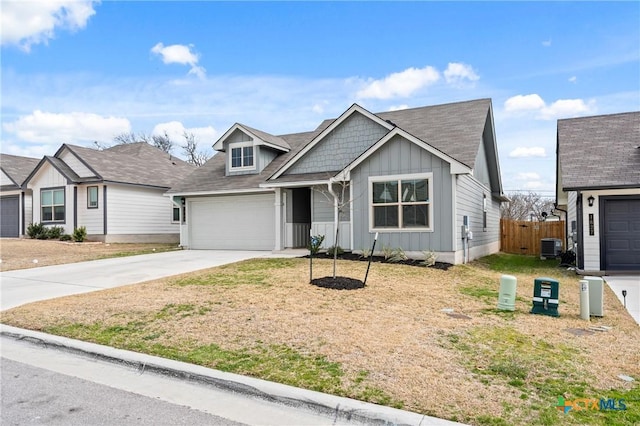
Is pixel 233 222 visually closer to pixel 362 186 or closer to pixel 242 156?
pixel 242 156

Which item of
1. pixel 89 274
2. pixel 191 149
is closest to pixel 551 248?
pixel 89 274

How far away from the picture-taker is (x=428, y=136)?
51.0 feet

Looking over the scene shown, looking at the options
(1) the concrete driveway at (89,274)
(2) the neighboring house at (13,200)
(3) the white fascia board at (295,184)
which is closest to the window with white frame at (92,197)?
(2) the neighboring house at (13,200)

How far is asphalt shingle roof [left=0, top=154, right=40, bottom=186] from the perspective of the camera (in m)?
24.9

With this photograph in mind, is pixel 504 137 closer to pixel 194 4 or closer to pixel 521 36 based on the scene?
pixel 521 36

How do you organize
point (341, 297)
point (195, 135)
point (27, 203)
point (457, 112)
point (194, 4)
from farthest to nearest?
point (195, 135) < point (27, 203) < point (457, 112) < point (194, 4) < point (341, 297)

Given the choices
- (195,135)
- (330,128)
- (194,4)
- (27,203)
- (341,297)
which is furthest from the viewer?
(195,135)

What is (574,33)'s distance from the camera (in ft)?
46.3

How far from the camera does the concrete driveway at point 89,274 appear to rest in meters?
9.32

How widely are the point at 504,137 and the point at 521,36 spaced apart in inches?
265

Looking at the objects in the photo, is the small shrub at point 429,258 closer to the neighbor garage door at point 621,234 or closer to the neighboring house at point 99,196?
the neighbor garage door at point 621,234

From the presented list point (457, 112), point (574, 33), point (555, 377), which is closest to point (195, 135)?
point (457, 112)

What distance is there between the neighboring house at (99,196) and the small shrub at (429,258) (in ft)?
51.8
